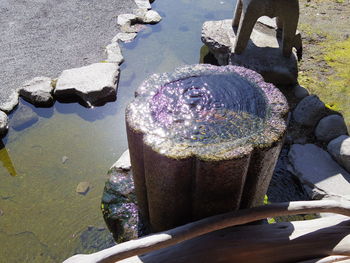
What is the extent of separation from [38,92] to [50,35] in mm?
1491

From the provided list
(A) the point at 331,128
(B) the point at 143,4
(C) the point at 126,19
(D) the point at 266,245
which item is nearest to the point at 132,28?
(C) the point at 126,19

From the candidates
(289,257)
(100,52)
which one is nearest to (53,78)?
(100,52)

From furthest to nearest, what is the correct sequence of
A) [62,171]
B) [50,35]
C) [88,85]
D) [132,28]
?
[132,28]
[50,35]
[88,85]
[62,171]

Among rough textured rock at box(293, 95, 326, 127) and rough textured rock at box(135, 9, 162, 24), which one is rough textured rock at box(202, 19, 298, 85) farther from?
rough textured rock at box(135, 9, 162, 24)

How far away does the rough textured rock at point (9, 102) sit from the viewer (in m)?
4.29

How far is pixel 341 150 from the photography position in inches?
138

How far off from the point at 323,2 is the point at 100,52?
3.85 metres

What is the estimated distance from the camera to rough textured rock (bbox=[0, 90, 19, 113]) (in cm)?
429

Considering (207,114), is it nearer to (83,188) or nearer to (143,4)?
(83,188)

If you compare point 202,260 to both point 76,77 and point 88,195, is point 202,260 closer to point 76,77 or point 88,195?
point 88,195

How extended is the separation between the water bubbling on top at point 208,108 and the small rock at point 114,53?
274cm

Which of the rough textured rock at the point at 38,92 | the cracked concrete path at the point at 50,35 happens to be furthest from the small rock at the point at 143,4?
the rough textured rock at the point at 38,92

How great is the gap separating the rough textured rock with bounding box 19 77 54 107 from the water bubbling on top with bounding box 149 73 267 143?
2.44 metres

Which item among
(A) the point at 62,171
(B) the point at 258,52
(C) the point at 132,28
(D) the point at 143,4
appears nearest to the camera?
(A) the point at 62,171
